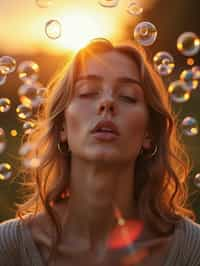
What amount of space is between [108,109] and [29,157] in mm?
660

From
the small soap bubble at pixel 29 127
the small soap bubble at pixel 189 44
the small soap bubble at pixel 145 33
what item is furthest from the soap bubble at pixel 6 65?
the small soap bubble at pixel 189 44

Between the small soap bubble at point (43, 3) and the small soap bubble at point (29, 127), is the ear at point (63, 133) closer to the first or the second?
the small soap bubble at point (29, 127)

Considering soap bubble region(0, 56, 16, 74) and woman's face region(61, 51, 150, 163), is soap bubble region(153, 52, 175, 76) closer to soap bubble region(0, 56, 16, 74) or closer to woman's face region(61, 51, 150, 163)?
woman's face region(61, 51, 150, 163)

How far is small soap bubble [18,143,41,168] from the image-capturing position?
3.57 metres

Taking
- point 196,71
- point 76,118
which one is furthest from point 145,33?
point 76,118

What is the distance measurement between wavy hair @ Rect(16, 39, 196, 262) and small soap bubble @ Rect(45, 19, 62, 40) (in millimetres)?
615

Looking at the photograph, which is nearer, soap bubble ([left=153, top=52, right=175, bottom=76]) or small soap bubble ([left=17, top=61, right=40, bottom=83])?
soap bubble ([left=153, top=52, right=175, bottom=76])

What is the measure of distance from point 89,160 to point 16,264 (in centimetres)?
57

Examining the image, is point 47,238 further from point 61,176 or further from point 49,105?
point 49,105

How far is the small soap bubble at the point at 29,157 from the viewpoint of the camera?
3.57m

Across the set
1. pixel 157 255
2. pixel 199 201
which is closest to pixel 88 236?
pixel 157 255

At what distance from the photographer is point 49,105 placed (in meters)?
3.49

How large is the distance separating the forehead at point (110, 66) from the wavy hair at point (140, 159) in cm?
3

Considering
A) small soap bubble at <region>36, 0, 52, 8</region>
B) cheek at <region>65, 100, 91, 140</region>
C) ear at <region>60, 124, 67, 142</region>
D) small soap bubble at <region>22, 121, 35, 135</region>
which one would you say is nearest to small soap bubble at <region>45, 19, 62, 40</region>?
small soap bubble at <region>36, 0, 52, 8</region>
